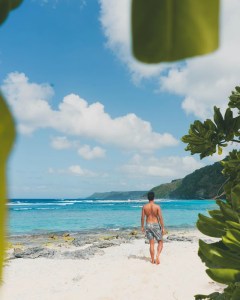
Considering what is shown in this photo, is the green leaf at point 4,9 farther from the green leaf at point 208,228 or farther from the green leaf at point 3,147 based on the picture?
the green leaf at point 208,228

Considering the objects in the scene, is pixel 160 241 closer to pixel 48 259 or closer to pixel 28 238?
pixel 48 259

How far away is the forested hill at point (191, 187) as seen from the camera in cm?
6728

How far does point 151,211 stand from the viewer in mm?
9391

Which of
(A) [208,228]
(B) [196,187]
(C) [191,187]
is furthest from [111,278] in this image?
(C) [191,187]

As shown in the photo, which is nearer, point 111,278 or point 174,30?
point 174,30

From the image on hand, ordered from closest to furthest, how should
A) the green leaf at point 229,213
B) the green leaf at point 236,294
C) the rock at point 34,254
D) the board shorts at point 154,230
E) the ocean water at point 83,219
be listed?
the green leaf at point 236,294 → the green leaf at point 229,213 → the board shorts at point 154,230 → the rock at point 34,254 → the ocean water at point 83,219

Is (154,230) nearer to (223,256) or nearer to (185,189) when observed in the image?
(223,256)

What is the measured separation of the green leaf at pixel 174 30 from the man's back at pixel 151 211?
362 inches

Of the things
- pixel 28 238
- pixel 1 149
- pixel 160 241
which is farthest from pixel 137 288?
pixel 28 238

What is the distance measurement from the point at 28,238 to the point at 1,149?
1998 cm

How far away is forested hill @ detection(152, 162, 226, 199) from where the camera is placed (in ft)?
221

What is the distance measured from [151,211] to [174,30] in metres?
9.39

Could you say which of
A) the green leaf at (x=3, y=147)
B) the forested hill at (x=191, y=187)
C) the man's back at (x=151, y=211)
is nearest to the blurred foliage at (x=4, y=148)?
the green leaf at (x=3, y=147)

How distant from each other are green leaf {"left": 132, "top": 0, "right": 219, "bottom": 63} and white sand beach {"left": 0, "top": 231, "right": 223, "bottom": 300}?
726 cm
